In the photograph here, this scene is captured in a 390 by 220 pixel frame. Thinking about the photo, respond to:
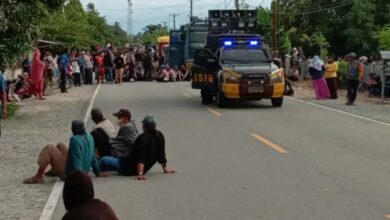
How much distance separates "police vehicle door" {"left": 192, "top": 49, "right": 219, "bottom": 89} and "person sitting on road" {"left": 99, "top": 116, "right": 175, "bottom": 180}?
42.0ft

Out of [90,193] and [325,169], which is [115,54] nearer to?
[325,169]

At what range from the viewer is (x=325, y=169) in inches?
A: 447

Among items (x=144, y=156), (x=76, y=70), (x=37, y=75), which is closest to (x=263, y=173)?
(x=144, y=156)

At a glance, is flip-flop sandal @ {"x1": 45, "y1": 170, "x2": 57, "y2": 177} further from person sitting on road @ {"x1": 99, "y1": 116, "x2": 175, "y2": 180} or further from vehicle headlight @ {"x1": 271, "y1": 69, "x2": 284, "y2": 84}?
vehicle headlight @ {"x1": 271, "y1": 69, "x2": 284, "y2": 84}

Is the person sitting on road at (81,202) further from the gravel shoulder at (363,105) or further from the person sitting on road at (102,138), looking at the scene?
the gravel shoulder at (363,105)

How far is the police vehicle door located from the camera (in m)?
24.0

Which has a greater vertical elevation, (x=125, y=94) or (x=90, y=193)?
(x=90, y=193)

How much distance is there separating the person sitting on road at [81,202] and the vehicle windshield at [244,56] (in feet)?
62.8

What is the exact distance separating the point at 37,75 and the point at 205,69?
6190mm

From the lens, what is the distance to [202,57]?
25.2 meters

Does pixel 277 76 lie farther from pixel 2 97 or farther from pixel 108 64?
pixel 108 64

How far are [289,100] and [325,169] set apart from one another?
15.4 m

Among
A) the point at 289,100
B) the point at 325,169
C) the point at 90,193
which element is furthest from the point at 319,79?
the point at 90,193

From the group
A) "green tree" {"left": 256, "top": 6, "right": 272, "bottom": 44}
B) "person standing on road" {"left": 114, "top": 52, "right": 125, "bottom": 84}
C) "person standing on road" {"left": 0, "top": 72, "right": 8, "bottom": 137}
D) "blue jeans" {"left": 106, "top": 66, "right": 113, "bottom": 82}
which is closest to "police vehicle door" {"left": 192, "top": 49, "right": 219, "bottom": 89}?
"person standing on road" {"left": 0, "top": 72, "right": 8, "bottom": 137}
